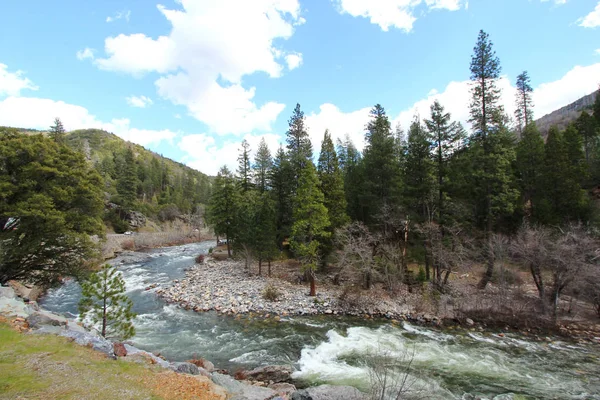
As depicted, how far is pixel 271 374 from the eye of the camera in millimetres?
10852

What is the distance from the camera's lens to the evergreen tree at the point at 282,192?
32.8 meters

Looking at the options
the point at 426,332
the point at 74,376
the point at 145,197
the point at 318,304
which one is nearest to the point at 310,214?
the point at 318,304

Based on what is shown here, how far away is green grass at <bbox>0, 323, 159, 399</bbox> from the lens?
19.3 ft

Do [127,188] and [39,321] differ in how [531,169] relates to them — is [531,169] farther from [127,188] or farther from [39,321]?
[127,188]

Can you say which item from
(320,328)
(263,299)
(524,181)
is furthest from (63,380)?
(524,181)

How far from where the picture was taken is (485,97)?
2131cm

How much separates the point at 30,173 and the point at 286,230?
21399 mm

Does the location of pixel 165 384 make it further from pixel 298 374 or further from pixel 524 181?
pixel 524 181

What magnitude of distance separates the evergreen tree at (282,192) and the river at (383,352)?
16.2 meters

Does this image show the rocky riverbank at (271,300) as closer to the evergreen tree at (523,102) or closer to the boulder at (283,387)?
the boulder at (283,387)

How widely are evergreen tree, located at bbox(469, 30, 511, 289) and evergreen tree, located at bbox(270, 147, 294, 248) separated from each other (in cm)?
1853

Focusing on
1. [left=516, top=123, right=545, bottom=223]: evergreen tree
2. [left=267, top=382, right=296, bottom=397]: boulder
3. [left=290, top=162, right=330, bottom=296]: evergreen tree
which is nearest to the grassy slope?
[left=267, top=382, right=296, bottom=397]: boulder

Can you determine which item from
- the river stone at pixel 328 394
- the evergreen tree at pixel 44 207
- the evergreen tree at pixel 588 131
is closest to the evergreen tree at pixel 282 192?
the evergreen tree at pixel 44 207

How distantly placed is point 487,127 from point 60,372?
26.6 metres
